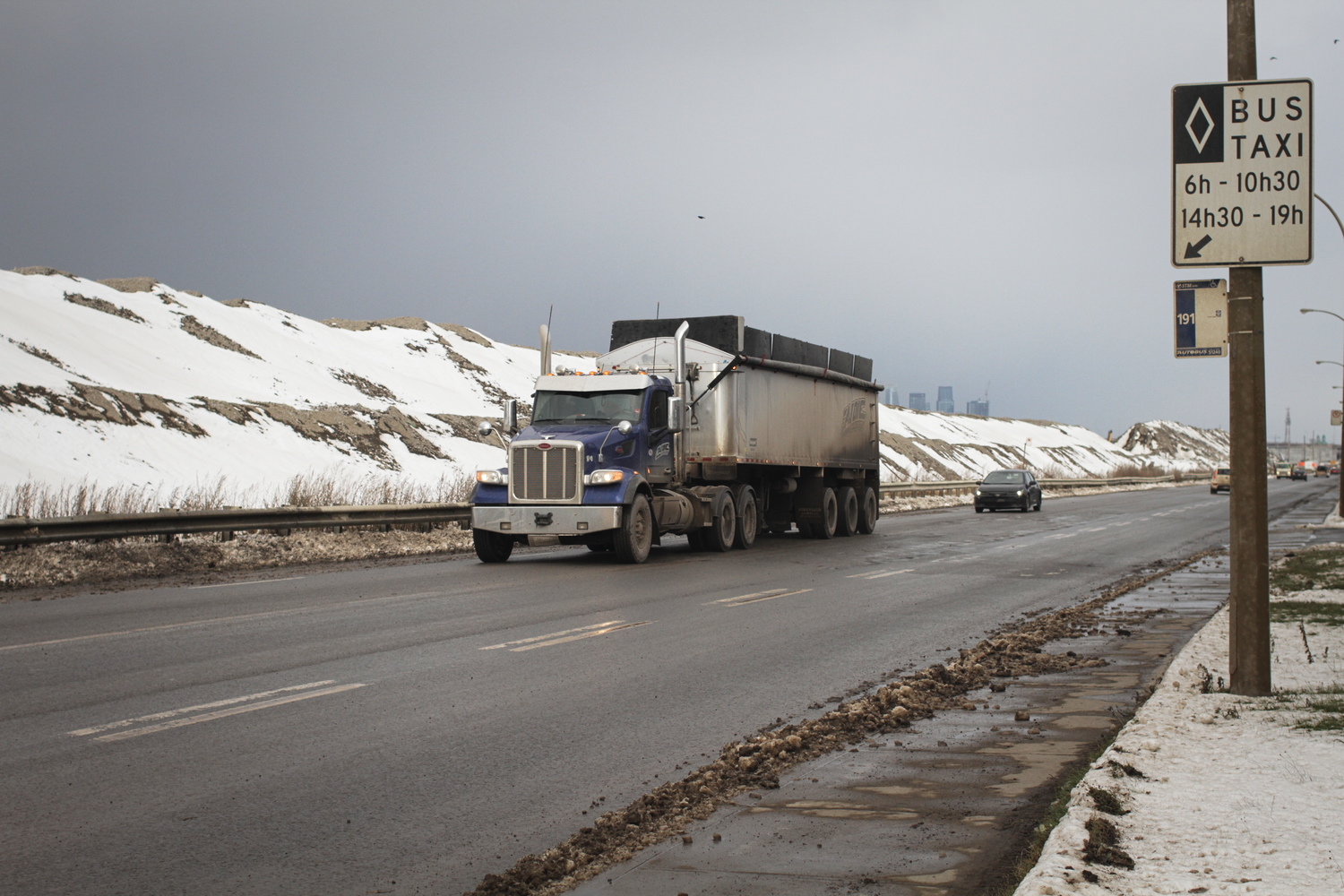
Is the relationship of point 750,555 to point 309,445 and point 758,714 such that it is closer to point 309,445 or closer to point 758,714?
point 758,714

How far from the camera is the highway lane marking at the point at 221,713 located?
6836 mm

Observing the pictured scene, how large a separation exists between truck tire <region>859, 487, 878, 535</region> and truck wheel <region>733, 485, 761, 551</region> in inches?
248

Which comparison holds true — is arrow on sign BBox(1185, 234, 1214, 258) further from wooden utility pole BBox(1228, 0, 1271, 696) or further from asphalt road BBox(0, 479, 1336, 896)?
asphalt road BBox(0, 479, 1336, 896)

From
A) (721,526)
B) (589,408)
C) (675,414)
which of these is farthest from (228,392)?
(675,414)

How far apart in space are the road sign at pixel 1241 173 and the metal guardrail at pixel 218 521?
595 inches

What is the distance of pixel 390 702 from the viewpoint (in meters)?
7.86

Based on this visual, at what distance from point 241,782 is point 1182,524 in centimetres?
A: 3221

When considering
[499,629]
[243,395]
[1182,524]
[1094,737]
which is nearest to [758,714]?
[1094,737]

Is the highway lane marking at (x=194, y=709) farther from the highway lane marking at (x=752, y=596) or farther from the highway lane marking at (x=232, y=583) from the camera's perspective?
the highway lane marking at (x=232, y=583)

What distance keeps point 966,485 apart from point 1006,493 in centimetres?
1566

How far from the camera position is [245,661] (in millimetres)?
9359

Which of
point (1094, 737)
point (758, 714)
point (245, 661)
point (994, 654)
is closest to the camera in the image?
point (1094, 737)

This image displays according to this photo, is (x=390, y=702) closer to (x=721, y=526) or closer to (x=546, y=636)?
(x=546, y=636)

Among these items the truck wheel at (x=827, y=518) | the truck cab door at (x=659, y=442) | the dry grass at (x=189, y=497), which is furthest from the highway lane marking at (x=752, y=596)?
the truck wheel at (x=827, y=518)
